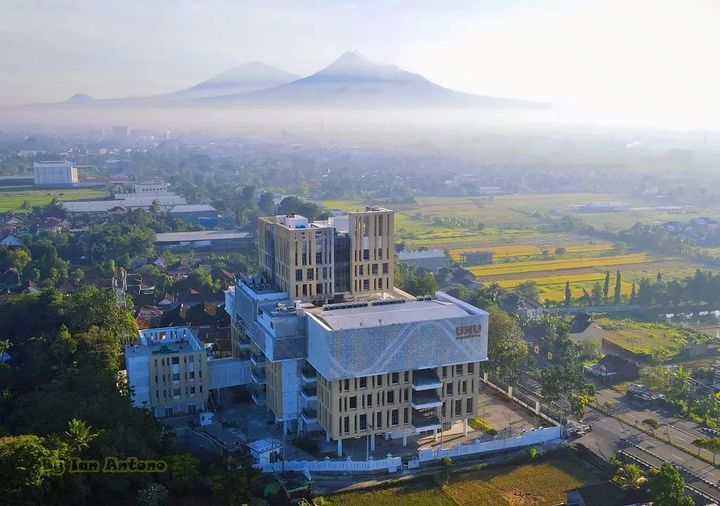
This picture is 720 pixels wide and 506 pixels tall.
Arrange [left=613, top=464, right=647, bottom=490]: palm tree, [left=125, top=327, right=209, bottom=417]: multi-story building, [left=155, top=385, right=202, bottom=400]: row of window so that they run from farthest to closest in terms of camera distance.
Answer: [left=155, top=385, right=202, bottom=400]: row of window
[left=125, top=327, right=209, bottom=417]: multi-story building
[left=613, top=464, right=647, bottom=490]: palm tree

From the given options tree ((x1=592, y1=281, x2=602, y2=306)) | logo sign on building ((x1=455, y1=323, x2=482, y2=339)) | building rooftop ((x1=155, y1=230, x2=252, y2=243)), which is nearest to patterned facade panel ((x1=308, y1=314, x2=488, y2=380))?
logo sign on building ((x1=455, y1=323, x2=482, y2=339))

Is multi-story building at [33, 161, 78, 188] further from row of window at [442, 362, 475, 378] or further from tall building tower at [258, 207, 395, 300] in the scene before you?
row of window at [442, 362, 475, 378]

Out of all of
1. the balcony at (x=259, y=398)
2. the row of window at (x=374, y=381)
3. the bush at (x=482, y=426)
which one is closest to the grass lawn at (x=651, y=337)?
the bush at (x=482, y=426)

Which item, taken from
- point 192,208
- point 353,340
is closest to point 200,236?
point 192,208

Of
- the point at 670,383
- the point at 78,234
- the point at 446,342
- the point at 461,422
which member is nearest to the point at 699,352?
the point at 670,383

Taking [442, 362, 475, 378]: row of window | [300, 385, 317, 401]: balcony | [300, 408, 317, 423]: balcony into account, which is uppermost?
[442, 362, 475, 378]: row of window

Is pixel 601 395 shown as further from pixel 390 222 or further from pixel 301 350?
pixel 301 350
